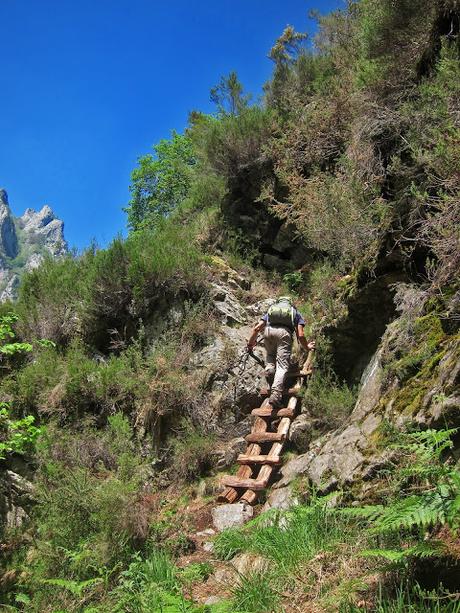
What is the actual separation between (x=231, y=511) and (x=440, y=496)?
3.65 m

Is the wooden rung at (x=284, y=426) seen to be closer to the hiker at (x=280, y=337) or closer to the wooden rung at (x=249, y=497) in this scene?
the hiker at (x=280, y=337)

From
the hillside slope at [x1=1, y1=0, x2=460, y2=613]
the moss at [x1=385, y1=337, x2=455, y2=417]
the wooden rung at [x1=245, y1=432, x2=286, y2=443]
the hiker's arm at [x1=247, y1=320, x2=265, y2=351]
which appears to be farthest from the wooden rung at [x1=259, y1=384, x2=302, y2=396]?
the moss at [x1=385, y1=337, x2=455, y2=417]

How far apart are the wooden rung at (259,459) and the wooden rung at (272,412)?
79cm

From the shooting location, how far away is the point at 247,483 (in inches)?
232

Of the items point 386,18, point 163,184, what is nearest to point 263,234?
point 386,18

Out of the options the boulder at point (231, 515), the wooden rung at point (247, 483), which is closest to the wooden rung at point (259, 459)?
the wooden rung at point (247, 483)

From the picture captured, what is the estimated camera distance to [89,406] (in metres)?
8.48

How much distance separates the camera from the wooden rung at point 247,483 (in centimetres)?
583

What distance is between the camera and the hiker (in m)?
7.55

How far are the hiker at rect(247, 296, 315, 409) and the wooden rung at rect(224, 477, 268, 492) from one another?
1751mm

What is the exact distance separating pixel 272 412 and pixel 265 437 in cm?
62

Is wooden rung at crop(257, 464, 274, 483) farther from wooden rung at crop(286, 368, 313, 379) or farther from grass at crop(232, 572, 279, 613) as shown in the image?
grass at crop(232, 572, 279, 613)

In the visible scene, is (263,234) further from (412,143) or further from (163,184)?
(163,184)

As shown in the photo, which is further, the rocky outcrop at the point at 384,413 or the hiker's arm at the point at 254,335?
the hiker's arm at the point at 254,335
